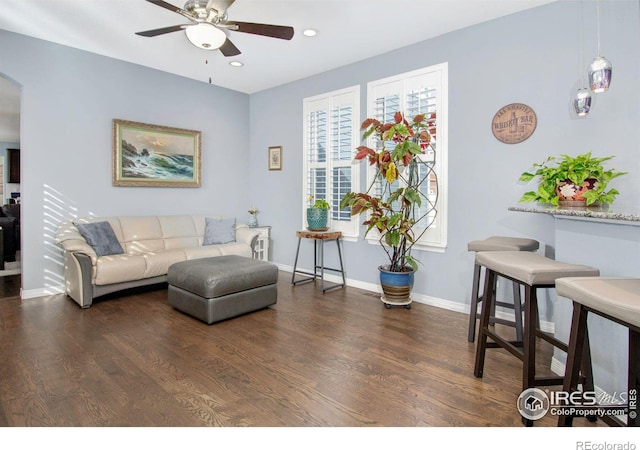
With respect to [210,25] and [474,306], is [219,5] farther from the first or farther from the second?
[474,306]

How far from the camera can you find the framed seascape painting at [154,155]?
14.9ft

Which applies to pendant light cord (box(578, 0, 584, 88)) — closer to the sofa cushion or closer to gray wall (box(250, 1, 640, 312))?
gray wall (box(250, 1, 640, 312))

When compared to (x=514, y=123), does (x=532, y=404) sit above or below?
below

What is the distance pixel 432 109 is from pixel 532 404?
9.29 feet

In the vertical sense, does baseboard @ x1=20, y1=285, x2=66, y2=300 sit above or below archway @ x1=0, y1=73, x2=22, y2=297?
below

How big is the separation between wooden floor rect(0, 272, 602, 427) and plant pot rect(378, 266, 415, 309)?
18cm

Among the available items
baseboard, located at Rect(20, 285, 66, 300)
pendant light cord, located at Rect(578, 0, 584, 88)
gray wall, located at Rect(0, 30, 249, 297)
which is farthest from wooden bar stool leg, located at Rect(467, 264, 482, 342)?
baseboard, located at Rect(20, 285, 66, 300)

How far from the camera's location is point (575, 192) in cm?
232

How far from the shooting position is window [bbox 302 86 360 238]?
14.8 ft

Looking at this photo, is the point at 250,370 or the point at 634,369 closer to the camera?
the point at 634,369

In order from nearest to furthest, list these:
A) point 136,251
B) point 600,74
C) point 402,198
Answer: point 600,74 < point 402,198 < point 136,251

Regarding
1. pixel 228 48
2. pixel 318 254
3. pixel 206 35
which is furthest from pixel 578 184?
pixel 318 254

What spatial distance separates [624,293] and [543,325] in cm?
211

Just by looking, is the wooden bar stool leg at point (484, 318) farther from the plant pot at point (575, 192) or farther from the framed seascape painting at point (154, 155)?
the framed seascape painting at point (154, 155)
